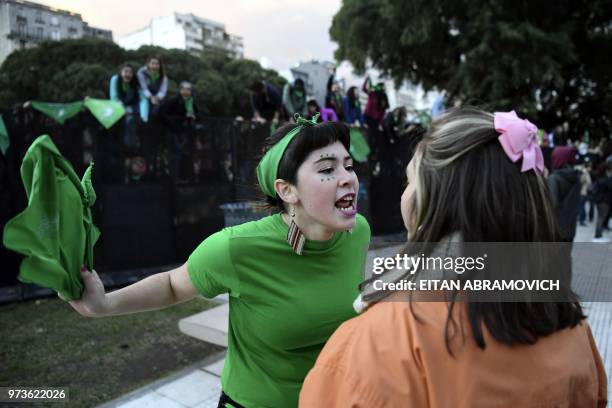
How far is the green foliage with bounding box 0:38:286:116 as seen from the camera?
19.7 meters

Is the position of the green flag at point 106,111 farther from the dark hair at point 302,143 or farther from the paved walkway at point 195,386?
the dark hair at point 302,143

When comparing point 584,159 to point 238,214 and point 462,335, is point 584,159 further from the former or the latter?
point 462,335

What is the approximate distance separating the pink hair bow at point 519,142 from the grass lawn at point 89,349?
11.2ft

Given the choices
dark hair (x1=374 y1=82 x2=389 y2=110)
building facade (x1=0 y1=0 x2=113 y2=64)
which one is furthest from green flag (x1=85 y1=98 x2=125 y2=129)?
dark hair (x1=374 y1=82 x2=389 y2=110)

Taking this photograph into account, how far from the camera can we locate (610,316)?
489 cm

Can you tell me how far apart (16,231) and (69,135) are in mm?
5110

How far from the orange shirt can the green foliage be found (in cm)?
1365

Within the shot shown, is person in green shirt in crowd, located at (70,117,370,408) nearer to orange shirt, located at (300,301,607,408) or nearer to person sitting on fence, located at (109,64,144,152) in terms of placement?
orange shirt, located at (300,301,607,408)

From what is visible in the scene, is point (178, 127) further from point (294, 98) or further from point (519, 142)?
point (519, 142)

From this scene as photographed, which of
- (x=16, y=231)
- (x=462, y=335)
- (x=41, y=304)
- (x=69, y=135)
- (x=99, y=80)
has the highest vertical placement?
(x=99, y=80)

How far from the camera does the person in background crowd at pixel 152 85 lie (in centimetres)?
686

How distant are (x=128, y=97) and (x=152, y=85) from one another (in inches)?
17.3

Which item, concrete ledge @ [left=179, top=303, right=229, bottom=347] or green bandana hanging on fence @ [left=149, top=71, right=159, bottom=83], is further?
green bandana hanging on fence @ [left=149, top=71, right=159, bottom=83]

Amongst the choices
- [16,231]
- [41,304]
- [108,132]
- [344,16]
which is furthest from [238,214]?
[344,16]
